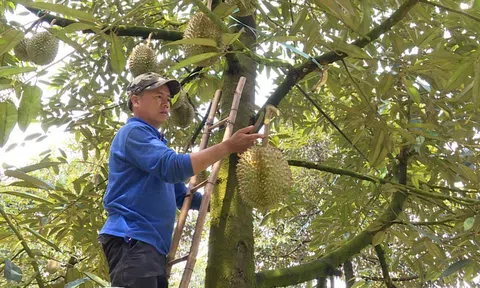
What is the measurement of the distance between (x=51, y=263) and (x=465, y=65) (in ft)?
4.69

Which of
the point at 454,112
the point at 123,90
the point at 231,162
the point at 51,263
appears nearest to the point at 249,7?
the point at 231,162

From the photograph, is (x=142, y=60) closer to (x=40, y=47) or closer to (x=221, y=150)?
(x=40, y=47)

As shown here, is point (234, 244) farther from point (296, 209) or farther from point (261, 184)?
point (296, 209)

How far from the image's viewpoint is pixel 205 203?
143 centimetres

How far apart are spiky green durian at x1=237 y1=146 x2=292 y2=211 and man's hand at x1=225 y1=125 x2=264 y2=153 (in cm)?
2

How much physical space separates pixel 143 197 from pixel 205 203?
0.20 m

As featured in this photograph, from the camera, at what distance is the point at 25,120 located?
815 mm

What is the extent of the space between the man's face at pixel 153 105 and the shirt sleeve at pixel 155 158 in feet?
0.57

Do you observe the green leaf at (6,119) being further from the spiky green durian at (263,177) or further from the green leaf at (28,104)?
the spiky green durian at (263,177)

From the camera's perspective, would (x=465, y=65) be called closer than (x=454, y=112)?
Yes

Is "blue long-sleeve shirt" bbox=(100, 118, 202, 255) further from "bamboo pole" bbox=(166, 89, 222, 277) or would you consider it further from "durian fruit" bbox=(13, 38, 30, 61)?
"durian fruit" bbox=(13, 38, 30, 61)

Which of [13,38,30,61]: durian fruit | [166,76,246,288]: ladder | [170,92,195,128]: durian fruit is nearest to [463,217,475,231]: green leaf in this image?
[166,76,246,288]: ladder

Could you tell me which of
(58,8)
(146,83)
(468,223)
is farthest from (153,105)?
(468,223)

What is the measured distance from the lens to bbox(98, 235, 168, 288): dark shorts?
123cm
